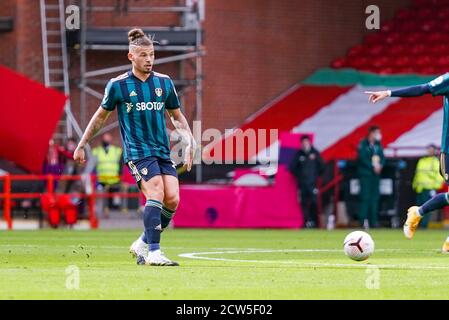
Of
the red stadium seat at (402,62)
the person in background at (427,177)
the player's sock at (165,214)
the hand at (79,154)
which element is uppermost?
the hand at (79,154)

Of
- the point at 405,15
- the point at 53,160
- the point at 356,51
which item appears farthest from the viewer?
the point at 405,15

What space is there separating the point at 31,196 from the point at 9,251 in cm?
999

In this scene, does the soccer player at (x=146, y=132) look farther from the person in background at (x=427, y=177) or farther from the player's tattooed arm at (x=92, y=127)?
the person in background at (x=427, y=177)

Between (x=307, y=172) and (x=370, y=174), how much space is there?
4.49 ft

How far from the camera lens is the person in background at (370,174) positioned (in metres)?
26.7

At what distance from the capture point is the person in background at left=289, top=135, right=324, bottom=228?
87.5 ft

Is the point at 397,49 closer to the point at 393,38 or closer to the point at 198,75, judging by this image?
the point at 393,38

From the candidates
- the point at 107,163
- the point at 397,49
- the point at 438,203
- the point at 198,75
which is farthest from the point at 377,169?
the point at 438,203

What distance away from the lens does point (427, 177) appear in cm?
2706

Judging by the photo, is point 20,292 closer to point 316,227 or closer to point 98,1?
point 316,227

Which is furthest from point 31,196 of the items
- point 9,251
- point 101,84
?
point 9,251

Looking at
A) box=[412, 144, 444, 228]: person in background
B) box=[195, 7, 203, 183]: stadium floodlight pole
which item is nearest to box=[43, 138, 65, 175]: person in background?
box=[195, 7, 203, 183]: stadium floodlight pole

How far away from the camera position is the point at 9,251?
1555cm

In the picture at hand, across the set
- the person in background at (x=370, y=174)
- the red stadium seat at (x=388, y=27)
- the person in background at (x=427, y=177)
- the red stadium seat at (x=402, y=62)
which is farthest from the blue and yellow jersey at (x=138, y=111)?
the red stadium seat at (x=388, y=27)
